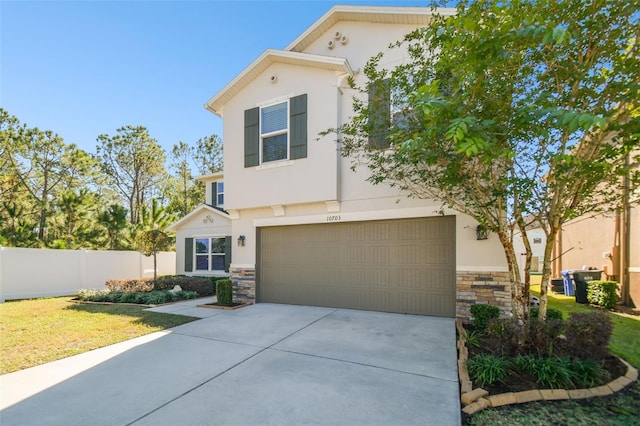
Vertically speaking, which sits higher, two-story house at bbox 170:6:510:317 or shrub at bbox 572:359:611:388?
two-story house at bbox 170:6:510:317

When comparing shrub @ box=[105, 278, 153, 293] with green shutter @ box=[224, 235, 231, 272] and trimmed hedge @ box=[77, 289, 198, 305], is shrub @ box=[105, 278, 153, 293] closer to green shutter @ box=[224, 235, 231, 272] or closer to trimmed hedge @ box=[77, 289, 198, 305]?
trimmed hedge @ box=[77, 289, 198, 305]

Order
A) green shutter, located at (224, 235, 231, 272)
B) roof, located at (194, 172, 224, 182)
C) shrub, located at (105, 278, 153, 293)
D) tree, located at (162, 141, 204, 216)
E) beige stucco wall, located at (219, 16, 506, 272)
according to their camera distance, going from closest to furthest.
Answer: beige stucco wall, located at (219, 16, 506, 272) → shrub, located at (105, 278, 153, 293) → green shutter, located at (224, 235, 231, 272) → roof, located at (194, 172, 224, 182) → tree, located at (162, 141, 204, 216)

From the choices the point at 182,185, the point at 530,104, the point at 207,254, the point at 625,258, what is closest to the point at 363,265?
the point at 530,104

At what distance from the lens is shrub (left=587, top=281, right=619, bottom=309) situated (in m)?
8.65

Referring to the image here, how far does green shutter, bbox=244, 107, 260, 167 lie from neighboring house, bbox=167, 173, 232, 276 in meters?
4.60

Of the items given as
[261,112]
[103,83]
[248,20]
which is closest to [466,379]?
[261,112]

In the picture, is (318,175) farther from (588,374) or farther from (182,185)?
(182,185)

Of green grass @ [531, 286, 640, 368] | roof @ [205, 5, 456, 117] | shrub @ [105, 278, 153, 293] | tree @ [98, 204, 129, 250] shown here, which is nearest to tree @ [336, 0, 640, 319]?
green grass @ [531, 286, 640, 368]

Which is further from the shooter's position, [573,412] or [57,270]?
[57,270]

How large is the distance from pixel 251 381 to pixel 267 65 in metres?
8.54

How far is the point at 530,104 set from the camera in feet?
12.9

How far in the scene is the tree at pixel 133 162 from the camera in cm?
2227

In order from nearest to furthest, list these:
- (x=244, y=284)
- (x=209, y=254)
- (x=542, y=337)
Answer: (x=542, y=337)
(x=244, y=284)
(x=209, y=254)

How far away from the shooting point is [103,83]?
1221 cm
